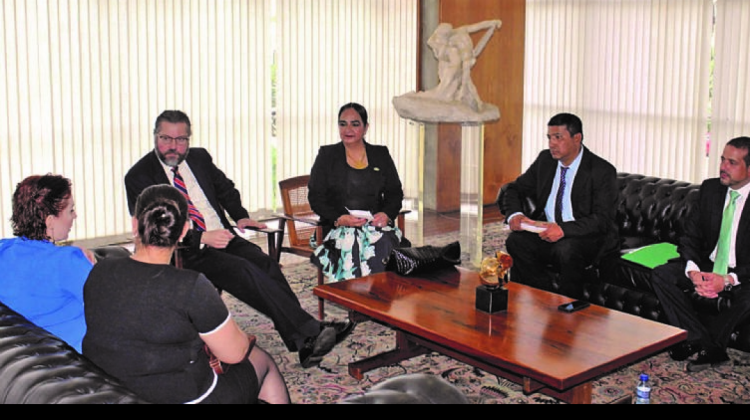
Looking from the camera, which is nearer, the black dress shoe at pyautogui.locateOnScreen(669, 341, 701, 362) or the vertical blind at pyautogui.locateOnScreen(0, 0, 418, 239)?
the black dress shoe at pyautogui.locateOnScreen(669, 341, 701, 362)

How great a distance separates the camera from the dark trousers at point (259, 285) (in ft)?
16.4

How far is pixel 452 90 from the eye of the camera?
23.2ft

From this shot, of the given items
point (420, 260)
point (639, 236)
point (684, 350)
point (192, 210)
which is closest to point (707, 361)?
point (684, 350)

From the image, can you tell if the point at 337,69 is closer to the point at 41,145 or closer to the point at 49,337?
the point at 41,145

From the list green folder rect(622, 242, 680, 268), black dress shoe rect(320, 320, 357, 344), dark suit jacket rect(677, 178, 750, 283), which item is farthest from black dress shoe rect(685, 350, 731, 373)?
black dress shoe rect(320, 320, 357, 344)

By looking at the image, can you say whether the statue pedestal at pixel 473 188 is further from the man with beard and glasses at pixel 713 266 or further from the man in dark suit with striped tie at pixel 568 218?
the man with beard and glasses at pixel 713 266

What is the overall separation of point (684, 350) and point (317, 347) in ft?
6.83

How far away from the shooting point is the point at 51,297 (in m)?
3.40

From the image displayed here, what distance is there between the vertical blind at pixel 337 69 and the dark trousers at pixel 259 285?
351 centimetres

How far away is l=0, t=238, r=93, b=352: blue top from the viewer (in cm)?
337

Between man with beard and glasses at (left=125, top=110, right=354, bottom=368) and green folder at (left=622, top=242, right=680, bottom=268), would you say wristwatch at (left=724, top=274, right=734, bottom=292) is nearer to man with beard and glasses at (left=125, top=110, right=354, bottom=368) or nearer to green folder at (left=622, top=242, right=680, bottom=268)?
green folder at (left=622, top=242, right=680, bottom=268)

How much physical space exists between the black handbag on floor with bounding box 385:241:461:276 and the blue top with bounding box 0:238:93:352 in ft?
7.23

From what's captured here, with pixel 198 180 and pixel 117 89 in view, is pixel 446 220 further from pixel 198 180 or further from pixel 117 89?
pixel 198 180

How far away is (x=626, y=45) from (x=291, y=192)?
13.9 feet
